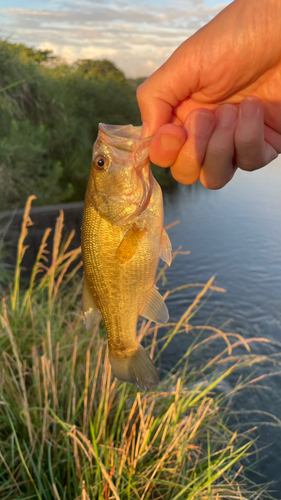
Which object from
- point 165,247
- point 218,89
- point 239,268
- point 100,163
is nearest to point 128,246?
point 165,247

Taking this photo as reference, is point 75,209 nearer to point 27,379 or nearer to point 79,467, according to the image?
point 27,379

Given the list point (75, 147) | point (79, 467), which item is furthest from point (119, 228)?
point (75, 147)

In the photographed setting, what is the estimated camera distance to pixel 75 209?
8523 mm

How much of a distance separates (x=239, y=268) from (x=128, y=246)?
296 inches

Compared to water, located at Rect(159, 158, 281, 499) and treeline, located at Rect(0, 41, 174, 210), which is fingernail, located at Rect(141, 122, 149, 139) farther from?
treeline, located at Rect(0, 41, 174, 210)

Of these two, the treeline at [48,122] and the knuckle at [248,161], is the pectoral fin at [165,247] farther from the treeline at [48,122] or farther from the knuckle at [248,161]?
the treeline at [48,122]

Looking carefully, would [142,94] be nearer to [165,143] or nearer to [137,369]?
[165,143]

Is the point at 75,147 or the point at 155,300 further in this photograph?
the point at 75,147

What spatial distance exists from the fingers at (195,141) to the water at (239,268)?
3.03 m

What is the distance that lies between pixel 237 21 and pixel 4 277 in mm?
4925

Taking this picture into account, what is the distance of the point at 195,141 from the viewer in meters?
1.55

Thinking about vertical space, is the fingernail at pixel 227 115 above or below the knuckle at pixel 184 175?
above

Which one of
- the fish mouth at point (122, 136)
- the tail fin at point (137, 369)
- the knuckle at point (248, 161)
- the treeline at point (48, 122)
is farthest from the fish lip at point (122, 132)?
the treeline at point (48, 122)

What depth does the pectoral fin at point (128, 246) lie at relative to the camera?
1.28 metres
